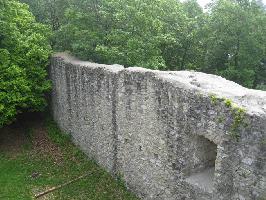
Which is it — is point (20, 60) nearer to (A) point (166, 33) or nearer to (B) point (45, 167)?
(B) point (45, 167)

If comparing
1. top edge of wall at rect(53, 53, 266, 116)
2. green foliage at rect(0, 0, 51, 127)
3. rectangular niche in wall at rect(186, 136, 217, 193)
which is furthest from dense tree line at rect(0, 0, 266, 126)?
rectangular niche in wall at rect(186, 136, 217, 193)

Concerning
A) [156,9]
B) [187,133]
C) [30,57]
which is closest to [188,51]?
[156,9]

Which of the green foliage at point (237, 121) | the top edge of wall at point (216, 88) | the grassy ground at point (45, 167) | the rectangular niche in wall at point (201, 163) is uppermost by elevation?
the top edge of wall at point (216, 88)

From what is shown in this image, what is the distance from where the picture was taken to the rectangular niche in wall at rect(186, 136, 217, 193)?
36.5 feet

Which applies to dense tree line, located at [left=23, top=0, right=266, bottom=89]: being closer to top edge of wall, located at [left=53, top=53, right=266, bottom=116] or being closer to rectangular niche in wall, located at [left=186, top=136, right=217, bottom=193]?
top edge of wall, located at [left=53, top=53, right=266, bottom=116]

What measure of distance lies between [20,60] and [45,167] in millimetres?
5073

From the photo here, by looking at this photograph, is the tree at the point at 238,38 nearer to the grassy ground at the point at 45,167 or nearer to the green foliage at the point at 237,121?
the grassy ground at the point at 45,167

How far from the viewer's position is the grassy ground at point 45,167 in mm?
14750

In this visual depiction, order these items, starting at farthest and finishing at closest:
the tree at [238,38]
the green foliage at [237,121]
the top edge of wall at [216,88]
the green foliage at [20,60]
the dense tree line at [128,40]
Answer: the tree at [238,38] < the dense tree line at [128,40] < the green foliage at [20,60] < the top edge of wall at [216,88] < the green foliage at [237,121]

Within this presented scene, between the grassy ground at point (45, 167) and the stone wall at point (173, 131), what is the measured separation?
59 cm

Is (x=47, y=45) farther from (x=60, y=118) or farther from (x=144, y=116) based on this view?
(x=144, y=116)

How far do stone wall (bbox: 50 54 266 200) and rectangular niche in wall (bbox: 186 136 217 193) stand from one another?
A: 0.09 ft

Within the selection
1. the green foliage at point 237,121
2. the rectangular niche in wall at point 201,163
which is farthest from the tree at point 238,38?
the green foliage at point 237,121

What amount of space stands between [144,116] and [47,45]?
883 centimetres
